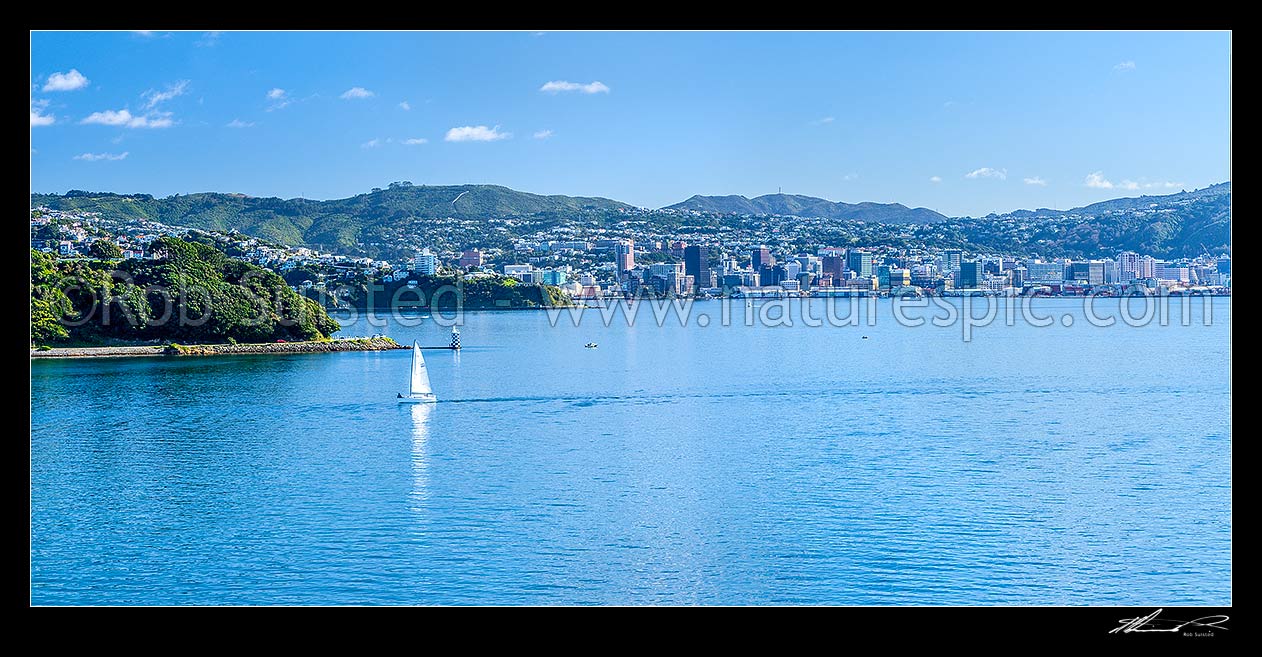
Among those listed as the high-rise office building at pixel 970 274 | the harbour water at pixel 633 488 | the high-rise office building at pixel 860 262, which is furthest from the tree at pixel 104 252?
the high-rise office building at pixel 970 274

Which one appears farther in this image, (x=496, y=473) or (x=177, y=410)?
(x=177, y=410)

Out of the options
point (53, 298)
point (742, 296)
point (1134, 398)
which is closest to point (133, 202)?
point (742, 296)

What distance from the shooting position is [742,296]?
56188 millimetres

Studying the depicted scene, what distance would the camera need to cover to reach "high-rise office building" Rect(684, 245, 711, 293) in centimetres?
5491

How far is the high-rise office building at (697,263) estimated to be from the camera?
180 ft

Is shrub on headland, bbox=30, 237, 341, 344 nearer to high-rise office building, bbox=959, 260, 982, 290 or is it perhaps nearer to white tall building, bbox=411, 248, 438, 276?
white tall building, bbox=411, 248, 438, 276

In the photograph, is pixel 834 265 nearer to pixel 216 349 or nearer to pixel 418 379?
pixel 216 349

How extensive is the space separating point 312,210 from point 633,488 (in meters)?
55.3

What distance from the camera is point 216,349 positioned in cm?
2298
